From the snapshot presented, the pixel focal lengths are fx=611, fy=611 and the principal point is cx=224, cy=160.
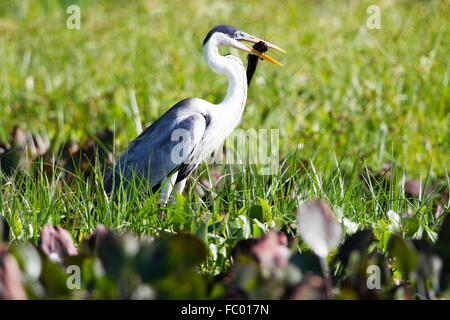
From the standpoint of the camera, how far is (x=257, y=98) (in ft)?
16.1

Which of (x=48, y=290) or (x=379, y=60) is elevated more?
(x=379, y=60)

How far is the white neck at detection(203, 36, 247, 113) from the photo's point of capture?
3127 millimetres

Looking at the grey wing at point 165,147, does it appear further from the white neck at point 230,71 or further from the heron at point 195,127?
the white neck at point 230,71

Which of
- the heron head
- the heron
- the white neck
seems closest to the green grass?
the heron

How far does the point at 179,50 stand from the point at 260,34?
0.87 metres

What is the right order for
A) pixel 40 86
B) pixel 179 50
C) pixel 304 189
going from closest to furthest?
1. pixel 304 189
2. pixel 40 86
3. pixel 179 50

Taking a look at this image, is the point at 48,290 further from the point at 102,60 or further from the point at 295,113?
the point at 102,60

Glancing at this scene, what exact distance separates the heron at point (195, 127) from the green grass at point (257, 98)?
0.80ft

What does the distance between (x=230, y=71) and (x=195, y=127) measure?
341mm

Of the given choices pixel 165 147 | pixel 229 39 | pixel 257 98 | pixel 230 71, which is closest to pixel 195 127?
pixel 165 147

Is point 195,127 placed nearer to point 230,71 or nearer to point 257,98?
point 230,71
